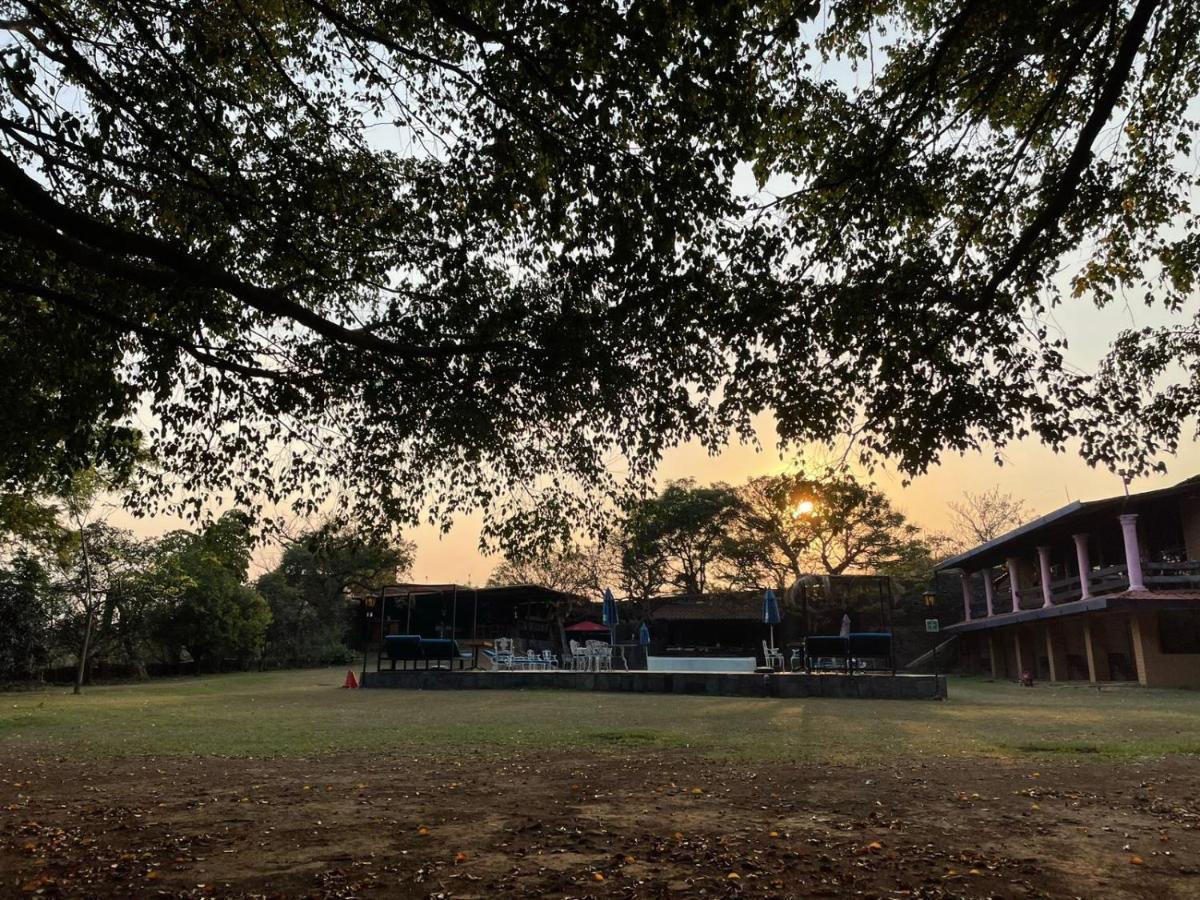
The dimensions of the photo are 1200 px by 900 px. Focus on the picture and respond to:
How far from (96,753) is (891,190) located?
32.3 feet

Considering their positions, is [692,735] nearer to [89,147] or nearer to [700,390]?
[700,390]

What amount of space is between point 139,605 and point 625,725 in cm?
2584

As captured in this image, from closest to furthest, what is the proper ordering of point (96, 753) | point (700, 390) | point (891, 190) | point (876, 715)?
point (891, 190) → point (700, 390) → point (96, 753) → point (876, 715)

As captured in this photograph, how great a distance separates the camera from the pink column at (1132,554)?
2089 cm

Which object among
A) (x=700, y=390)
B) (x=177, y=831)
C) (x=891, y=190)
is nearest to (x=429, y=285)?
(x=700, y=390)

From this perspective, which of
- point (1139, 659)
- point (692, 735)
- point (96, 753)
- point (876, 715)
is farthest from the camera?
point (1139, 659)

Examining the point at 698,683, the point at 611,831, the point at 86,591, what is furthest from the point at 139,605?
the point at 611,831

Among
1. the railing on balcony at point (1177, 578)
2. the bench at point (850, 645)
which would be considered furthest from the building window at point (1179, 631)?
the bench at point (850, 645)

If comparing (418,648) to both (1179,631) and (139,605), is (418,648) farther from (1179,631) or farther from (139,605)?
(1179,631)

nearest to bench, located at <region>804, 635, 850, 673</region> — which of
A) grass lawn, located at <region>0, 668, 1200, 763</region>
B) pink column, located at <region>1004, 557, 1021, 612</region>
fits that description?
grass lawn, located at <region>0, 668, 1200, 763</region>

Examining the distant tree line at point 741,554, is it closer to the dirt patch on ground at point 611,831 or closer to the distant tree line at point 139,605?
the distant tree line at point 139,605

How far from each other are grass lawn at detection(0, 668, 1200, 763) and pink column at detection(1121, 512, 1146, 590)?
10.7 ft

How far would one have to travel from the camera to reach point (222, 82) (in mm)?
7707

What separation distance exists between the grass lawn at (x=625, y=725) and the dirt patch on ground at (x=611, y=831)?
1.54 metres
